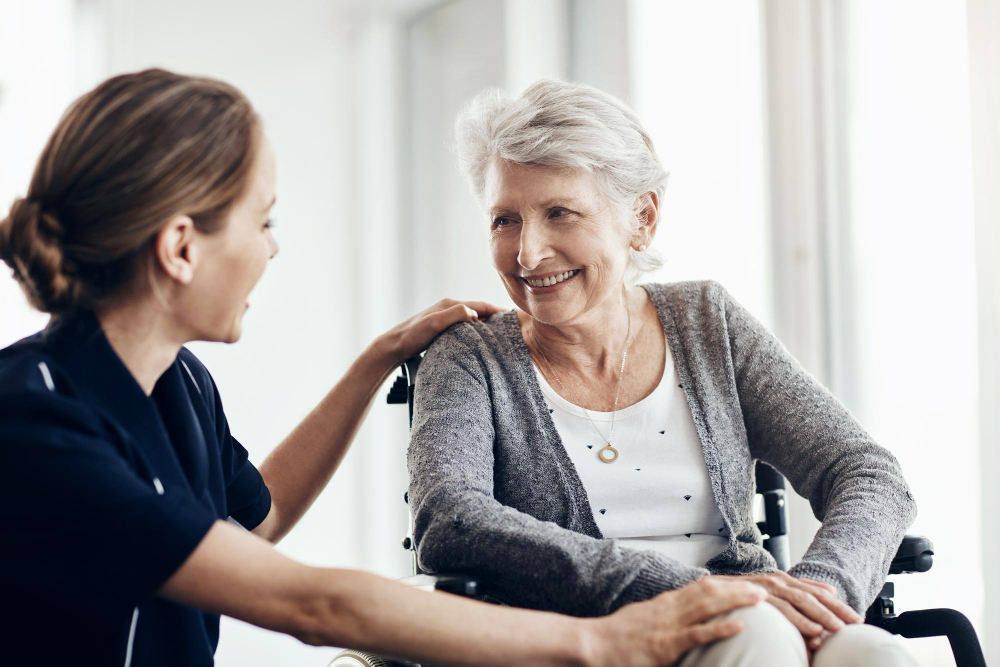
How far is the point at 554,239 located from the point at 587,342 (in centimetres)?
21

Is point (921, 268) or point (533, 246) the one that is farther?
point (921, 268)

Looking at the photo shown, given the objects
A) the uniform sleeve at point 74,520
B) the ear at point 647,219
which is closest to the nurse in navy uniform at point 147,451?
the uniform sleeve at point 74,520

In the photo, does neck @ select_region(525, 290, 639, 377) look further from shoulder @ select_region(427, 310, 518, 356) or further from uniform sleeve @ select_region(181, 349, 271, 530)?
uniform sleeve @ select_region(181, 349, 271, 530)

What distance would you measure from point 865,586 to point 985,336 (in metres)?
0.77

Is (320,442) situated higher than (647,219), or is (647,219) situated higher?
(647,219)

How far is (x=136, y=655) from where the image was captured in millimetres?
1048

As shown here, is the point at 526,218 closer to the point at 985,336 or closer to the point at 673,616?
the point at 673,616

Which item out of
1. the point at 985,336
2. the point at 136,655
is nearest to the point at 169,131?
the point at 136,655

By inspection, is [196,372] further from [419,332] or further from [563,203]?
[563,203]

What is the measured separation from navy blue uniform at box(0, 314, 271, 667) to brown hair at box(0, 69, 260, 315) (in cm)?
7

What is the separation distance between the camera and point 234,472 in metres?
1.37

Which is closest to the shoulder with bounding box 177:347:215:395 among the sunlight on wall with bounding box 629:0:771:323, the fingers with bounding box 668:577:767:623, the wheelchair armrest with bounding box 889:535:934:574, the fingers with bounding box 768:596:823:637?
the fingers with bounding box 668:577:767:623

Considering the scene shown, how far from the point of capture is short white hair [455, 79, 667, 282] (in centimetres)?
149

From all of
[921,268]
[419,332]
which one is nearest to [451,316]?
[419,332]
